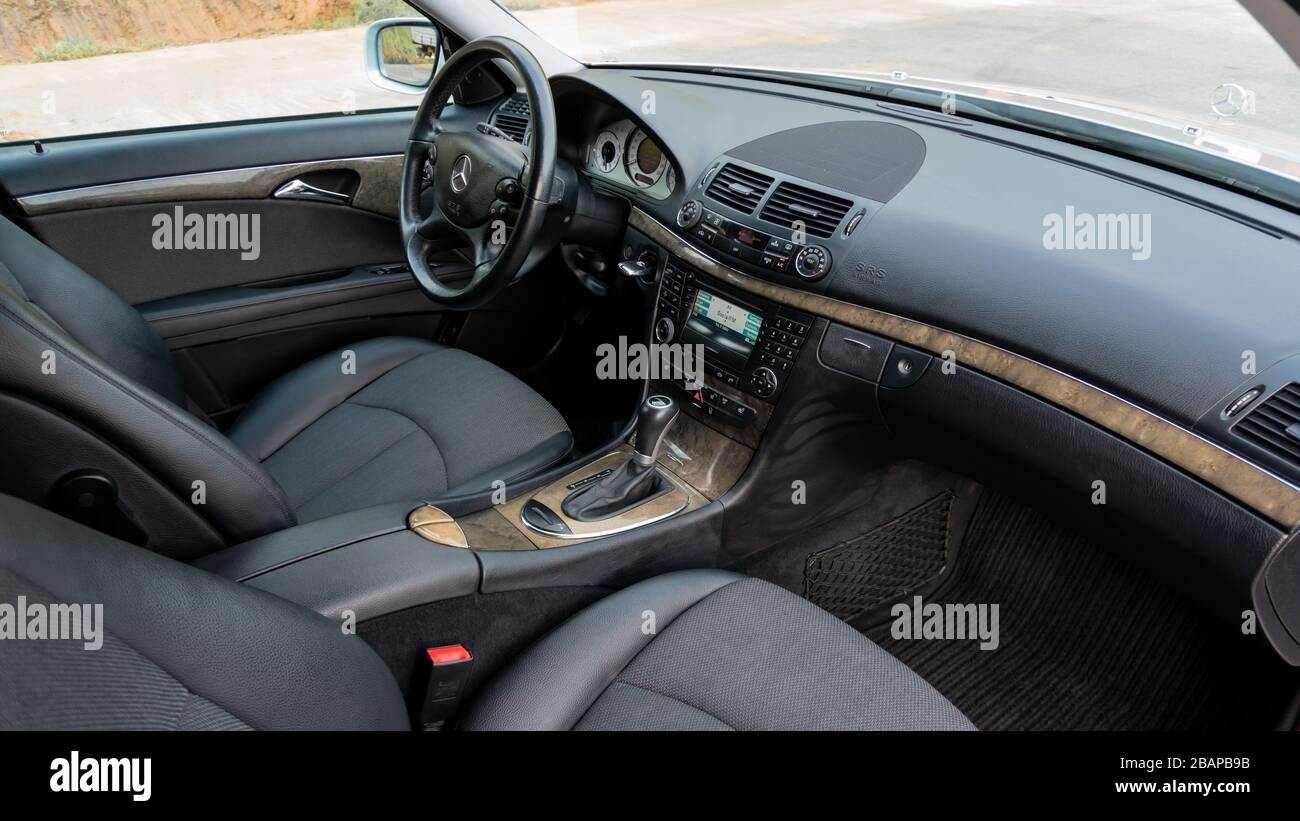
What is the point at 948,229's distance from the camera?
4.99 ft

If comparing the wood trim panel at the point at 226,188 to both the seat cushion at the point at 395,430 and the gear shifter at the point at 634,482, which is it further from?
the gear shifter at the point at 634,482

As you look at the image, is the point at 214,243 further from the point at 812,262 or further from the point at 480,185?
the point at 812,262

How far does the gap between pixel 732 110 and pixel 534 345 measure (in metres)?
0.93

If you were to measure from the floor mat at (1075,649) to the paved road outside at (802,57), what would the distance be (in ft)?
2.47

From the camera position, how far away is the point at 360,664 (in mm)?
1008

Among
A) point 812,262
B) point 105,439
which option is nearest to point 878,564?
point 812,262

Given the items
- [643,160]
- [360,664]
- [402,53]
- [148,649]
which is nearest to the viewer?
[148,649]

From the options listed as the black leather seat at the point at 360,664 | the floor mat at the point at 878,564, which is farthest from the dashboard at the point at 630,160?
the black leather seat at the point at 360,664

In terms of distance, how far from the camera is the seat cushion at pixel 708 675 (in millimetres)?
1197

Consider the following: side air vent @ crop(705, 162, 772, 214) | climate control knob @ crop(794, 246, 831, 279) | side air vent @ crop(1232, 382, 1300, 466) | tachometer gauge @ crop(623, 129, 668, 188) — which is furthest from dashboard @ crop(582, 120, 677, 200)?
side air vent @ crop(1232, 382, 1300, 466)

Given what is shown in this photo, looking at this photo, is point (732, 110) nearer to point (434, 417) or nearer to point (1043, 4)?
point (1043, 4)

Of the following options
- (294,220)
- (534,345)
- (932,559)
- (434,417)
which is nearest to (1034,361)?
(932,559)

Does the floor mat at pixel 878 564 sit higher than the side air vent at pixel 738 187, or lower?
lower

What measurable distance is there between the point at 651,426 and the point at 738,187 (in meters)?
0.47
